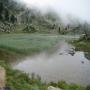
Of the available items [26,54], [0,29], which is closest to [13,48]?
[26,54]

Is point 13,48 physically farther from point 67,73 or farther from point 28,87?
point 28,87

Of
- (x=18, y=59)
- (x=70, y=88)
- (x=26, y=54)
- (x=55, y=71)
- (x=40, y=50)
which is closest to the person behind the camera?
(x=70, y=88)

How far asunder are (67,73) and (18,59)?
1842cm

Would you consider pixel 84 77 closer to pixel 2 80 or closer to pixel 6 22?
pixel 2 80

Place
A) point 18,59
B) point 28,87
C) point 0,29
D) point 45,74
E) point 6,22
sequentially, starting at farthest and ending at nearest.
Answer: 1. point 6,22
2. point 0,29
3. point 18,59
4. point 45,74
5. point 28,87

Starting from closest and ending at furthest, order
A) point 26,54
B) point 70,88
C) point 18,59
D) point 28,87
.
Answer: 1. point 28,87
2. point 70,88
3. point 18,59
4. point 26,54

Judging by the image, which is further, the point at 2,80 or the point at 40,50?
the point at 40,50

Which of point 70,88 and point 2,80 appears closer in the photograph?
point 2,80

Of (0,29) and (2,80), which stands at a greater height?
(2,80)

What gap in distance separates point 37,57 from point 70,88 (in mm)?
44496

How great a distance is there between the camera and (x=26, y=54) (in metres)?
78.1

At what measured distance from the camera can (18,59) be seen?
228 feet

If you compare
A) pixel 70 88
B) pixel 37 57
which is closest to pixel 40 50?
pixel 37 57

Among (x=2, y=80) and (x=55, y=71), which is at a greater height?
(x=2, y=80)
